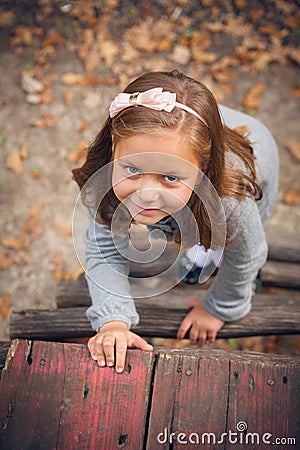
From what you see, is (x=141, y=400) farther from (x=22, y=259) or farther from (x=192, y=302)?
(x=22, y=259)

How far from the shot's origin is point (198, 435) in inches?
61.6

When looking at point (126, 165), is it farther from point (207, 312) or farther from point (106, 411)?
point (207, 312)

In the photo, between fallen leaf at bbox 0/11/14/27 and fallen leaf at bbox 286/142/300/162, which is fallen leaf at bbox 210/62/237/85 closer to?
fallen leaf at bbox 286/142/300/162

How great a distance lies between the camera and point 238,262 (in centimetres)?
203

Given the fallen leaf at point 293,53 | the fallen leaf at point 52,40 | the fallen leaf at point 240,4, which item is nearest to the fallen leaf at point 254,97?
the fallen leaf at point 293,53

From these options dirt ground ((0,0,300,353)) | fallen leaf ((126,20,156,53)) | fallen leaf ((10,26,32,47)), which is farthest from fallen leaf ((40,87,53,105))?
fallen leaf ((126,20,156,53))

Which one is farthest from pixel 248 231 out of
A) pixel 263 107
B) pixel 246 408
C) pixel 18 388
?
pixel 263 107

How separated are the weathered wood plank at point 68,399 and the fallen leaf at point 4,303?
1.64 metres

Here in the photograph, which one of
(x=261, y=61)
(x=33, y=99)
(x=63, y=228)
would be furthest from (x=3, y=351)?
(x=261, y=61)

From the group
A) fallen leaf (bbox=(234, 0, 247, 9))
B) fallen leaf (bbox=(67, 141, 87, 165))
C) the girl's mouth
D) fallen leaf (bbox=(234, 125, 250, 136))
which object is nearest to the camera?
the girl's mouth

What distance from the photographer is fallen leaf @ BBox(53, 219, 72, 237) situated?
3.48 metres

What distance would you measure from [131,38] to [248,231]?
2630 mm

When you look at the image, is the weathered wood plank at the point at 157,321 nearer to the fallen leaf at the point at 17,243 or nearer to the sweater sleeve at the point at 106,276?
the sweater sleeve at the point at 106,276

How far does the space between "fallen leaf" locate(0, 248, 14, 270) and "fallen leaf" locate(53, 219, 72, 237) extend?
13.1 inches
